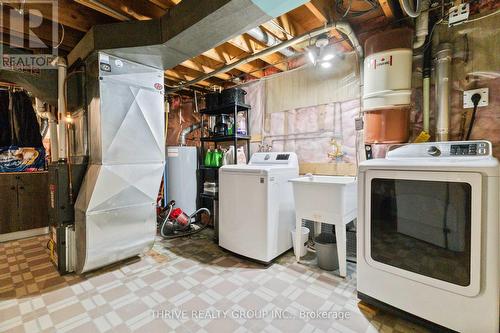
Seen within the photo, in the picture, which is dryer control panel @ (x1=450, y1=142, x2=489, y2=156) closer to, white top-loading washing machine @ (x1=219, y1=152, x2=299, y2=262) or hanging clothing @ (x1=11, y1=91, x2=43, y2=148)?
white top-loading washing machine @ (x1=219, y1=152, x2=299, y2=262)

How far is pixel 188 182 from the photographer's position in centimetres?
382

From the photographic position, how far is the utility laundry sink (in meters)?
2.10

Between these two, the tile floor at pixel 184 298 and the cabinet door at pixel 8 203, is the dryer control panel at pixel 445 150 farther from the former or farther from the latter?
the cabinet door at pixel 8 203

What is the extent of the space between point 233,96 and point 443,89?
242 cm

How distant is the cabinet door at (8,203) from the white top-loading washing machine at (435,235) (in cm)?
451

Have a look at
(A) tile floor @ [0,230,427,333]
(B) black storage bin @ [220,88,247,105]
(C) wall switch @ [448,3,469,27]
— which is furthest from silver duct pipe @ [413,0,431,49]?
(A) tile floor @ [0,230,427,333]

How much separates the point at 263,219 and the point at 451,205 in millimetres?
1489

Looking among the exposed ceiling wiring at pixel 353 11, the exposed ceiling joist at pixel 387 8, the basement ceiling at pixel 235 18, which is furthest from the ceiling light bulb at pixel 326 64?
the exposed ceiling joist at pixel 387 8

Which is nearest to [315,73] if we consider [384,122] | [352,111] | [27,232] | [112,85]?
[352,111]

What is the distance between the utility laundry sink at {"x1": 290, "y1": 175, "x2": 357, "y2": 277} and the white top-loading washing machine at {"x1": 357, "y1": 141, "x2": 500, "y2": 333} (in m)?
0.34

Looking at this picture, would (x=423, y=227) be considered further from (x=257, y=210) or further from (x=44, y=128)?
(x=44, y=128)

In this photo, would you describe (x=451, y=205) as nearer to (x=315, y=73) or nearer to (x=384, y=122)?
(x=384, y=122)

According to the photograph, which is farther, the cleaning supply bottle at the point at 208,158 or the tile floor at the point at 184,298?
the cleaning supply bottle at the point at 208,158

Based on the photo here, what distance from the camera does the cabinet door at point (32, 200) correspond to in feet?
10.8
